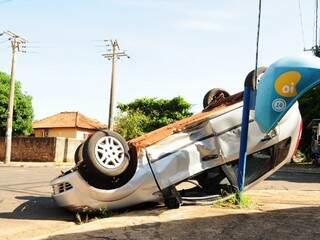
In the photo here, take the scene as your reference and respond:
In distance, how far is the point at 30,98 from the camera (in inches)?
1857

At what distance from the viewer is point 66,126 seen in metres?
58.3

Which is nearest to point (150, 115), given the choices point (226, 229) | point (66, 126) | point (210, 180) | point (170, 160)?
point (66, 126)

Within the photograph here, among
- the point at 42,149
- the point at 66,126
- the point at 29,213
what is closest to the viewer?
the point at 29,213

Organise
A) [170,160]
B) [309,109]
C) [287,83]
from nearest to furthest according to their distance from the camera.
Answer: [287,83], [170,160], [309,109]

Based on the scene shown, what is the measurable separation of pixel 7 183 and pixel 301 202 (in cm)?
832

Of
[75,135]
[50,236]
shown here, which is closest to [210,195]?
[50,236]

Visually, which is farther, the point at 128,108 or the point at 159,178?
the point at 128,108

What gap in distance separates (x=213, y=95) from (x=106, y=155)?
11.2ft

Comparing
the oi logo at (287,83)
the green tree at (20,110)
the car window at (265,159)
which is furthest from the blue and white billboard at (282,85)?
the green tree at (20,110)

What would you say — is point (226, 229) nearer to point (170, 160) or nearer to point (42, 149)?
point (170, 160)

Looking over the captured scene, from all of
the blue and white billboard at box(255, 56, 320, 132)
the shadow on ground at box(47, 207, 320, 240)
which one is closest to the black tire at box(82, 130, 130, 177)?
the shadow on ground at box(47, 207, 320, 240)

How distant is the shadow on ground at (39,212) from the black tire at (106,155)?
1.12 meters

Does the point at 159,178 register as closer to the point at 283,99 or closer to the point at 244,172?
the point at 244,172

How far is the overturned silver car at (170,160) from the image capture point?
8.16 meters
